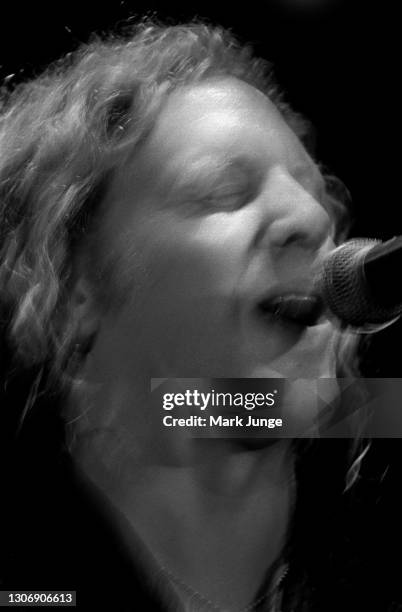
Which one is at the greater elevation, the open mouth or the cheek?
the cheek

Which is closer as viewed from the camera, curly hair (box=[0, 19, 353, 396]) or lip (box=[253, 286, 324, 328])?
lip (box=[253, 286, 324, 328])

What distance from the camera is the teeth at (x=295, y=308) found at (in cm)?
83

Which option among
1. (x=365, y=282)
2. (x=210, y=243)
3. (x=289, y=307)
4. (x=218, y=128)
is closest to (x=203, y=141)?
(x=218, y=128)

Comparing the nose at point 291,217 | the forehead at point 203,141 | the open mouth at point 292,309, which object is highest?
the forehead at point 203,141

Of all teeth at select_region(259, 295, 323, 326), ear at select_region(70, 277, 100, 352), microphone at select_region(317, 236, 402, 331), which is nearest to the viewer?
microphone at select_region(317, 236, 402, 331)

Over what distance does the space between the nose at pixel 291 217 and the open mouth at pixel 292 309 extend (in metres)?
0.06

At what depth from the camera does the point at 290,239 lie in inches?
34.1

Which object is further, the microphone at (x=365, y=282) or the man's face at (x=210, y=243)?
the man's face at (x=210, y=243)

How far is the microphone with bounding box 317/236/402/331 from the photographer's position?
21.7 inches

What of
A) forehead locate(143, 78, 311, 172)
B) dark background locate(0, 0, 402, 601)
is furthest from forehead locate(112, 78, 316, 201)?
dark background locate(0, 0, 402, 601)

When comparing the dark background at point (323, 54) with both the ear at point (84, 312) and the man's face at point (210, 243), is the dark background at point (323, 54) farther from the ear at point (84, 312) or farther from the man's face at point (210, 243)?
the ear at point (84, 312)

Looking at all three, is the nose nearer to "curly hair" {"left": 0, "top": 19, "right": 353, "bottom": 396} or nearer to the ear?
"curly hair" {"left": 0, "top": 19, "right": 353, "bottom": 396}

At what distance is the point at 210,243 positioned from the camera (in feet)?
2.93

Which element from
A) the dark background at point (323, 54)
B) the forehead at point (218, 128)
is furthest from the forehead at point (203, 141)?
the dark background at point (323, 54)
